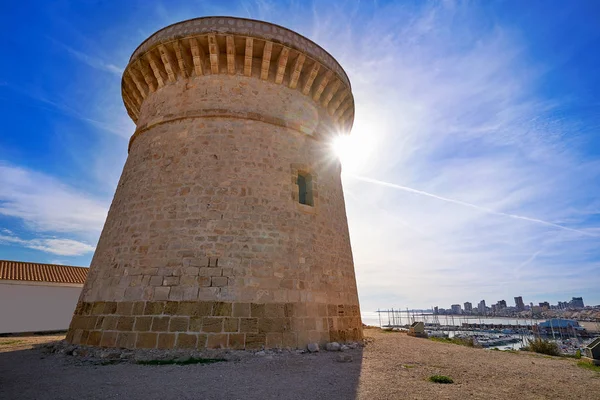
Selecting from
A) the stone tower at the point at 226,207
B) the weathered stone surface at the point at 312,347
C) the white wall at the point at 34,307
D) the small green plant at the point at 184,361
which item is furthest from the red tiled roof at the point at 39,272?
the weathered stone surface at the point at 312,347

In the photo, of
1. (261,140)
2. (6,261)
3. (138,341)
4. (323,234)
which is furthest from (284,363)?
(6,261)

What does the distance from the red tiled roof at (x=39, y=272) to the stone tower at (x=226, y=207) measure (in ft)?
43.1

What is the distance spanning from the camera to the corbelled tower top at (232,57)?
820 cm

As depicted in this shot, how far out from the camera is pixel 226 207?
7137mm

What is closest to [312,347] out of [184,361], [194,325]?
[194,325]

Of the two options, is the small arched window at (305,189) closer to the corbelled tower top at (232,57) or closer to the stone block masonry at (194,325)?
the corbelled tower top at (232,57)

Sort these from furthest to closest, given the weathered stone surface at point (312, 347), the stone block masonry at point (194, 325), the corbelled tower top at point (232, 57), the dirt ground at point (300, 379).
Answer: the corbelled tower top at point (232, 57) → the weathered stone surface at point (312, 347) → the stone block masonry at point (194, 325) → the dirt ground at point (300, 379)

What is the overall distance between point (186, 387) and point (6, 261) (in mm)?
20870

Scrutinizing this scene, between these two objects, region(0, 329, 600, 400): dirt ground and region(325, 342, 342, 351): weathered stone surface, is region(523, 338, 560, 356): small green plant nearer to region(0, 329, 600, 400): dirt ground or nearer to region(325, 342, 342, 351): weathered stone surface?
region(0, 329, 600, 400): dirt ground

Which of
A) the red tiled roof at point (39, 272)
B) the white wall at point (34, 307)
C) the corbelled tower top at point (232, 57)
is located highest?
the corbelled tower top at point (232, 57)

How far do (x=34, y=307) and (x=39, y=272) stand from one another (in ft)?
7.59

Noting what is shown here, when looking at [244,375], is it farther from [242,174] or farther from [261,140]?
[261,140]

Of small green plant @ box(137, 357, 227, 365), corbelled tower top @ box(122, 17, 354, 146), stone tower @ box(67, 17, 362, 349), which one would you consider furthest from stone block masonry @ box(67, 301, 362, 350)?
corbelled tower top @ box(122, 17, 354, 146)

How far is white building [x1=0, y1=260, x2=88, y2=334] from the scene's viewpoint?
52.2 ft
